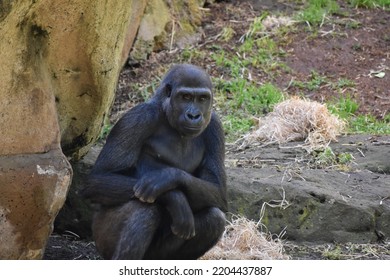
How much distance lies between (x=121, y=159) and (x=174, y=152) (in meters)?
0.32

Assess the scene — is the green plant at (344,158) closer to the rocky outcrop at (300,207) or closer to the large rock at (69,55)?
the rocky outcrop at (300,207)

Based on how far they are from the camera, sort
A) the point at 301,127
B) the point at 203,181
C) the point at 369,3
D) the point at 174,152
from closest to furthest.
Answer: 1. the point at 203,181
2. the point at 174,152
3. the point at 301,127
4. the point at 369,3

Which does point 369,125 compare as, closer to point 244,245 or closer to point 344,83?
point 344,83

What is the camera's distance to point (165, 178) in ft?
14.1

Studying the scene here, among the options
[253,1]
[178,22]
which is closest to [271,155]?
[178,22]

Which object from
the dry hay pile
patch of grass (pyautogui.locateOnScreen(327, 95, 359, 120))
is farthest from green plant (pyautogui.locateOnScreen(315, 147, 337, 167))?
patch of grass (pyautogui.locateOnScreen(327, 95, 359, 120))

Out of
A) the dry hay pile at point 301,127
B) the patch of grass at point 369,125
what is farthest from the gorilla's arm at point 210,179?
the patch of grass at point 369,125

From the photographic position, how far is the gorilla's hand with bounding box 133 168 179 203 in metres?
4.23

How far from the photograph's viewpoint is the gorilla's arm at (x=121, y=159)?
4340 mm

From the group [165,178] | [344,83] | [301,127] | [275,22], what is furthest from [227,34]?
[165,178]

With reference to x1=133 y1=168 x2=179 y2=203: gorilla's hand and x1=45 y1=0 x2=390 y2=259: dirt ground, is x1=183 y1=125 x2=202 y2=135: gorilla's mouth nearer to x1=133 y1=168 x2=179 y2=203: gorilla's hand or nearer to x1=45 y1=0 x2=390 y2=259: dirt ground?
x1=133 y1=168 x2=179 y2=203: gorilla's hand

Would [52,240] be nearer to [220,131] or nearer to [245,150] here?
[220,131]

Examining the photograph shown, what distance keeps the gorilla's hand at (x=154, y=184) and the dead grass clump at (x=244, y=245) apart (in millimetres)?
988

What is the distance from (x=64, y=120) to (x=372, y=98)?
14.3 ft
